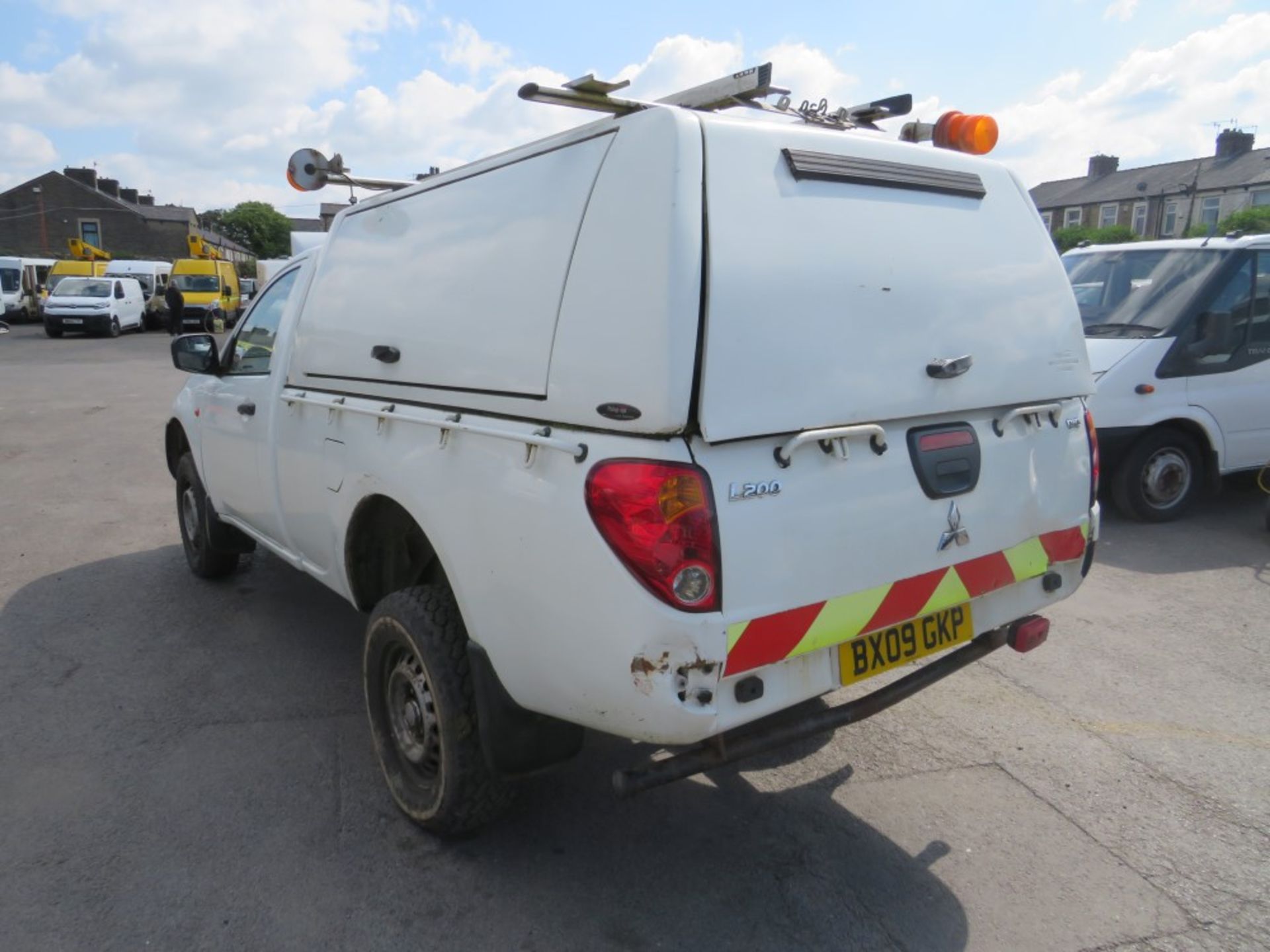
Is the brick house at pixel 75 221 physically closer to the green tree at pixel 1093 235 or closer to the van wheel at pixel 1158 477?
the green tree at pixel 1093 235

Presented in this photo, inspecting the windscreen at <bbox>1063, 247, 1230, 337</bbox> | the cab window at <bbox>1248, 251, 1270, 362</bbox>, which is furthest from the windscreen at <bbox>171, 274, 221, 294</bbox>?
the cab window at <bbox>1248, 251, 1270, 362</bbox>

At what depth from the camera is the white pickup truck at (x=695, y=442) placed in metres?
2.33

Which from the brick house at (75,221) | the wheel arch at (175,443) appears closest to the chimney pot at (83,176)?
the brick house at (75,221)

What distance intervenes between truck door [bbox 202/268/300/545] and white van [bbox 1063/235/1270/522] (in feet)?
18.1

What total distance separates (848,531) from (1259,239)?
6.47 metres

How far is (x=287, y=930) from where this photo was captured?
106 inches

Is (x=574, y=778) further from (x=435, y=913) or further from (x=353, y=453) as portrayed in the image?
(x=353, y=453)

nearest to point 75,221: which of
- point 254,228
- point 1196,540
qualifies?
point 254,228

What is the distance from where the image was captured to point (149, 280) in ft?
118

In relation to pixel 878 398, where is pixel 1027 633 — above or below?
below

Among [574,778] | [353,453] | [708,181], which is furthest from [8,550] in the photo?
[708,181]

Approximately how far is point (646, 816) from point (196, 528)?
3823 millimetres

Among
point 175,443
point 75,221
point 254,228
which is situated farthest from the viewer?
point 254,228

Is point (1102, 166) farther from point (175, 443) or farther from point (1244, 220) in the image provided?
point (175, 443)
